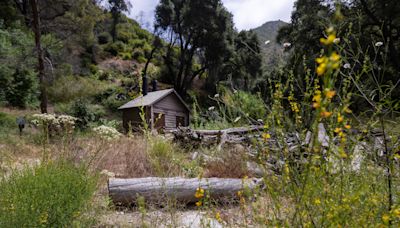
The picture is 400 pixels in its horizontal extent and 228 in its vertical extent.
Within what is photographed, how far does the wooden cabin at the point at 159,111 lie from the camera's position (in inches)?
365

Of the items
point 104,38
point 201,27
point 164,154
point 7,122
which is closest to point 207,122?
point 164,154

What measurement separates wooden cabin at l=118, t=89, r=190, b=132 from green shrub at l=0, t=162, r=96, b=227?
661cm

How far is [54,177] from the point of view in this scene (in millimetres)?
2076

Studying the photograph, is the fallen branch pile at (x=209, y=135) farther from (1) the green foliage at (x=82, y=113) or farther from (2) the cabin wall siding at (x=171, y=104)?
(1) the green foliage at (x=82, y=113)

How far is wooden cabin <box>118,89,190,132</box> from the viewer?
30.4 ft

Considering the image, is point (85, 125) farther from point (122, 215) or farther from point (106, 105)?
point (122, 215)

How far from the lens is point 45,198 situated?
1937 millimetres

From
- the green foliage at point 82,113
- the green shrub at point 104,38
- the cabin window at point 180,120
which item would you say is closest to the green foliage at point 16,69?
the green foliage at point 82,113

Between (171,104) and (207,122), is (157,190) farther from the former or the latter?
(171,104)

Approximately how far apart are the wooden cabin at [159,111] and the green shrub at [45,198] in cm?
661

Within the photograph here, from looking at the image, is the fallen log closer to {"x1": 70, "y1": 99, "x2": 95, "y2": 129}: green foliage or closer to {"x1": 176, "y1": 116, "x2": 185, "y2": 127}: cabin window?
{"x1": 70, "y1": 99, "x2": 95, "y2": 129}: green foliage

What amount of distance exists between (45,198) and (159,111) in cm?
789

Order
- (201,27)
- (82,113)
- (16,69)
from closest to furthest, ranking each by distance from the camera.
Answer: (82,113) < (16,69) < (201,27)

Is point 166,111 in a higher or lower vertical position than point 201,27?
lower
